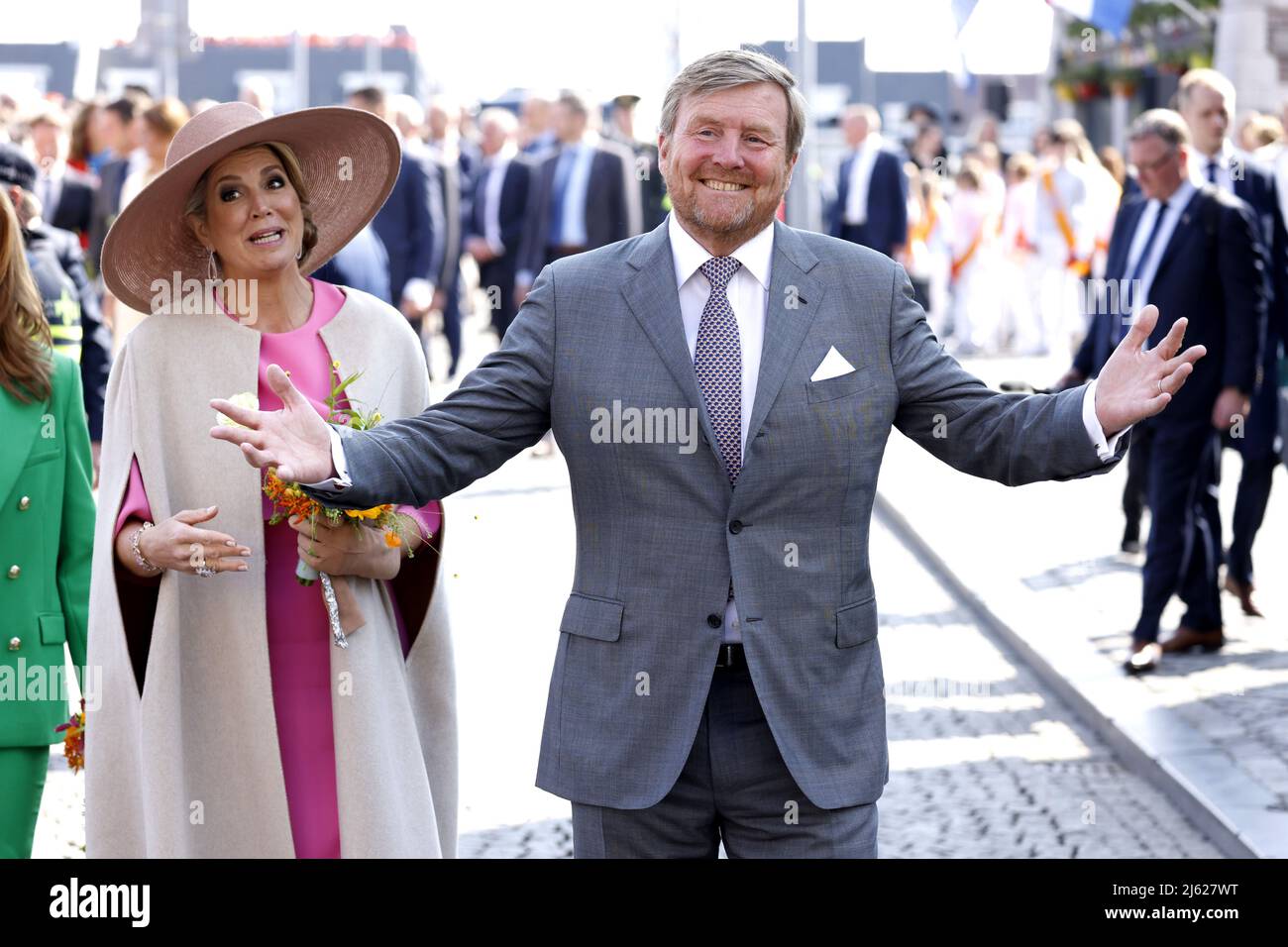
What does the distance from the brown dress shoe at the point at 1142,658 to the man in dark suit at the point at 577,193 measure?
21.6 feet

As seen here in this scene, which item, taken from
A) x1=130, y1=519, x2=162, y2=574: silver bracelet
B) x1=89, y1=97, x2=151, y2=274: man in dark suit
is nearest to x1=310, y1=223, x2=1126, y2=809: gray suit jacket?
x1=130, y1=519, x2=162, y2=574: silver bracelet

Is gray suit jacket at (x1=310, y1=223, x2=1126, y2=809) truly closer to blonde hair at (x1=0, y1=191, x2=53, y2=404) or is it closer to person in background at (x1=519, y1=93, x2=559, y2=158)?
blonde hair at (x1=0, y1=191, x2=53, y2=404)

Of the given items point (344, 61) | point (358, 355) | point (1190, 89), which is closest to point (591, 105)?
point (1190, 89)

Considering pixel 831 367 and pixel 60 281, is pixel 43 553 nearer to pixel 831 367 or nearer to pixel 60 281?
pixel 831 367

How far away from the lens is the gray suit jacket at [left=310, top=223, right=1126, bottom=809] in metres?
3.64

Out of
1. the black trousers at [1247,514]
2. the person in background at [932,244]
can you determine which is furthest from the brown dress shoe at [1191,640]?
the person in background at [932,244]

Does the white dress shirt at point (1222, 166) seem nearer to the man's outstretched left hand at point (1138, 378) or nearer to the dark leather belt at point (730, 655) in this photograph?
the man's outstretched left hand at point (1138, 378)

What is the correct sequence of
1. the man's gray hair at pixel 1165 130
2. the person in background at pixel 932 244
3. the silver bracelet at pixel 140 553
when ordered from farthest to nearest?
1. the person in background at pixel 932 244
2. the man's gray hair at pixel 1165 130
3. the silver bracelet at pixel 140 553

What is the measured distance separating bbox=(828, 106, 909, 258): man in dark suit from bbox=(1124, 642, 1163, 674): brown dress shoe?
426 inches

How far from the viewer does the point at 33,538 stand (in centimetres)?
456

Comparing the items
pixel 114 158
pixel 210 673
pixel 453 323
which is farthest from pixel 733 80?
pixel 453 323

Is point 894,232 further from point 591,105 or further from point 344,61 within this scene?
point 344,61

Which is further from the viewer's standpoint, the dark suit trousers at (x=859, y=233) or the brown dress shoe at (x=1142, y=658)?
the dark suit trousers at (x=859, y=233)

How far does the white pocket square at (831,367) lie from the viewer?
369cm
